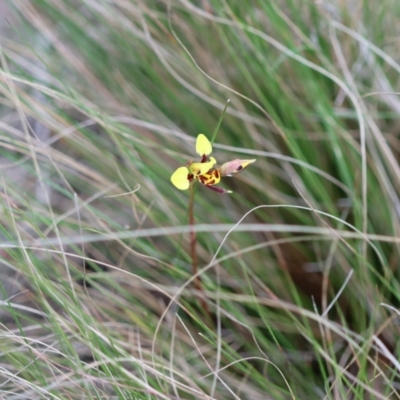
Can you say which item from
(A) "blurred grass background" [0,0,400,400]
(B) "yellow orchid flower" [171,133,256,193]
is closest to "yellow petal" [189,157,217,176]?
(B) "yellow orchid flower" [171,133,256,193]

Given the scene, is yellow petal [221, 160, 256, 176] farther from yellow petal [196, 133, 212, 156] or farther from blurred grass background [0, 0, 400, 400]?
blurred grass background [0, 0, 400, 400]

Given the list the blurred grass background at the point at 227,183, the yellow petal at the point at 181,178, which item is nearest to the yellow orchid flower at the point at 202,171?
the yellow petal at the point at 181,178

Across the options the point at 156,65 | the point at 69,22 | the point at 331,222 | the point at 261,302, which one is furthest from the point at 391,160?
the point at 69,22

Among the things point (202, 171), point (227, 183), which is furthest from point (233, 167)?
point (227, 183)

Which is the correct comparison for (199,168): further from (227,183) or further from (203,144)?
(227,183)

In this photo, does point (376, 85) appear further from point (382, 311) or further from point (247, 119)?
point (382, 311)

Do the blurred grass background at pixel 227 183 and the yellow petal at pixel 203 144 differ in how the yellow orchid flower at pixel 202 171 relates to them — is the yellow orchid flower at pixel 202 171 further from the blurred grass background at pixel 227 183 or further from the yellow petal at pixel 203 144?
the blurred grass background at pixel 227 183

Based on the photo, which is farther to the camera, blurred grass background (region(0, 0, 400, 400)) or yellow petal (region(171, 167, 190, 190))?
blurred grass background (region(0, 0, 400, 400))

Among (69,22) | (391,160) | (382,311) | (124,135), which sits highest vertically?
(69,22)
